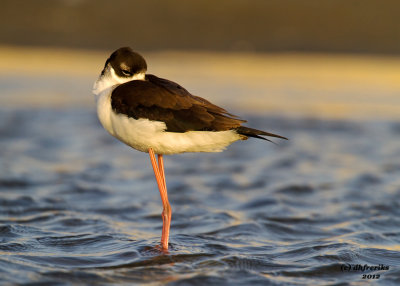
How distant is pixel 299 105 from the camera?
45.1ft

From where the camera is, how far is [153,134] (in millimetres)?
5012

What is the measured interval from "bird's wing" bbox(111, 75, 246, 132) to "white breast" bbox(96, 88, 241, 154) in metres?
0.05

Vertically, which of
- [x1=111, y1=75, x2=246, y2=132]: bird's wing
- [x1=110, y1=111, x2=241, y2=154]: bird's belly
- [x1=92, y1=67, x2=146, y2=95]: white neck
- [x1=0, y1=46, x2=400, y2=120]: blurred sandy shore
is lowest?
[x1=110, y1=111, x2=241, y2=154]: bird's belly

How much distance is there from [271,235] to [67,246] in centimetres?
190

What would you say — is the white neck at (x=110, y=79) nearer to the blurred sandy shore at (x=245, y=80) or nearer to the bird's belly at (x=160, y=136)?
the bird's belly at (x=160, y=136)

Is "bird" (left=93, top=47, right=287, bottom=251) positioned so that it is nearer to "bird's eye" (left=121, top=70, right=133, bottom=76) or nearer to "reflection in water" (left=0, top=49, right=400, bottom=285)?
"bird's eye" (left=121, top=70, right=133, bottom=76)

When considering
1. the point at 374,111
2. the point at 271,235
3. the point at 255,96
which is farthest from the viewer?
the point at 255,96

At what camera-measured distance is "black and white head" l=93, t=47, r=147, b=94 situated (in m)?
5.16

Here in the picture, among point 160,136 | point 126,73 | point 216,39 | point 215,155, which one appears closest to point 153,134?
point 160,136

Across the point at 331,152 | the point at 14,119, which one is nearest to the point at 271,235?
the point at 331,152

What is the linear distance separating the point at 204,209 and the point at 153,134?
7.37 ft

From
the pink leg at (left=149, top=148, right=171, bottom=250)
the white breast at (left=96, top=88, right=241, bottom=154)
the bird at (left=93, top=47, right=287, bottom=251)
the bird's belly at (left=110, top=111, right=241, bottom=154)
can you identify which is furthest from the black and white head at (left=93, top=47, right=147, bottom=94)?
the pink leg at (left=149, top=148, right=171, bottom=250)

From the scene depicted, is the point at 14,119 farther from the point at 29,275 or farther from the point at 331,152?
the point at 29,275

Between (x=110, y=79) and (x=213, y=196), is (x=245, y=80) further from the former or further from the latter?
(x=110, y=79)
